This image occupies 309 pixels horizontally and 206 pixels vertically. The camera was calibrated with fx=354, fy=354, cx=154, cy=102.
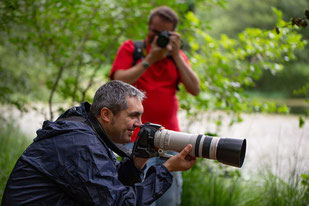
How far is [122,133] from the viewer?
6.58 ft

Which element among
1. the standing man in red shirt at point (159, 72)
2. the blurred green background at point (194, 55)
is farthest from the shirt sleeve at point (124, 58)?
the blurred green background at point (194, 55)

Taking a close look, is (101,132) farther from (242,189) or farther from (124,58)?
(242,189)

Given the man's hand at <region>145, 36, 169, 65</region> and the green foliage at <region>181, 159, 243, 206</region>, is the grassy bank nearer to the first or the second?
the green foliage at <region>181, 159, 243, 206</region>

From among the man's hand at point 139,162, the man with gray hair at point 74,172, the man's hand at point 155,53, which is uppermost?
the man's hand at point 155,53

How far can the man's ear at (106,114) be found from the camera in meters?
1.96

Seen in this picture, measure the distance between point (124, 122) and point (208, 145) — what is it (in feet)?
1.59

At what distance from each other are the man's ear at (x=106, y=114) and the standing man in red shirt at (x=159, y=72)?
871mm

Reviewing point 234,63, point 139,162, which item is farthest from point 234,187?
point 139,162

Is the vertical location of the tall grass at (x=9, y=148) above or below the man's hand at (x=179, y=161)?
below

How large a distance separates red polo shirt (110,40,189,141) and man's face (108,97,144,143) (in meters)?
0.81

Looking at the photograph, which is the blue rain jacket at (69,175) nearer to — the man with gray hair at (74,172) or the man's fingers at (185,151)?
the man with gray hair at (74,172)

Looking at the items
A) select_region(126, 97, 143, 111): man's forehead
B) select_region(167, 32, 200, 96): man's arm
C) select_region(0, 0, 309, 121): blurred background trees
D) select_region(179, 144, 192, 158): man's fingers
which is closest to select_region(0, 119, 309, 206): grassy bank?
select_region(0, 0, 309, 121): blurred background trees

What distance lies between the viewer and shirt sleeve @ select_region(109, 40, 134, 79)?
2.97 m

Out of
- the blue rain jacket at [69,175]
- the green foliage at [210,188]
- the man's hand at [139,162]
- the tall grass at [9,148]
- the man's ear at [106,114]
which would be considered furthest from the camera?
the green foliage at [210,188]
